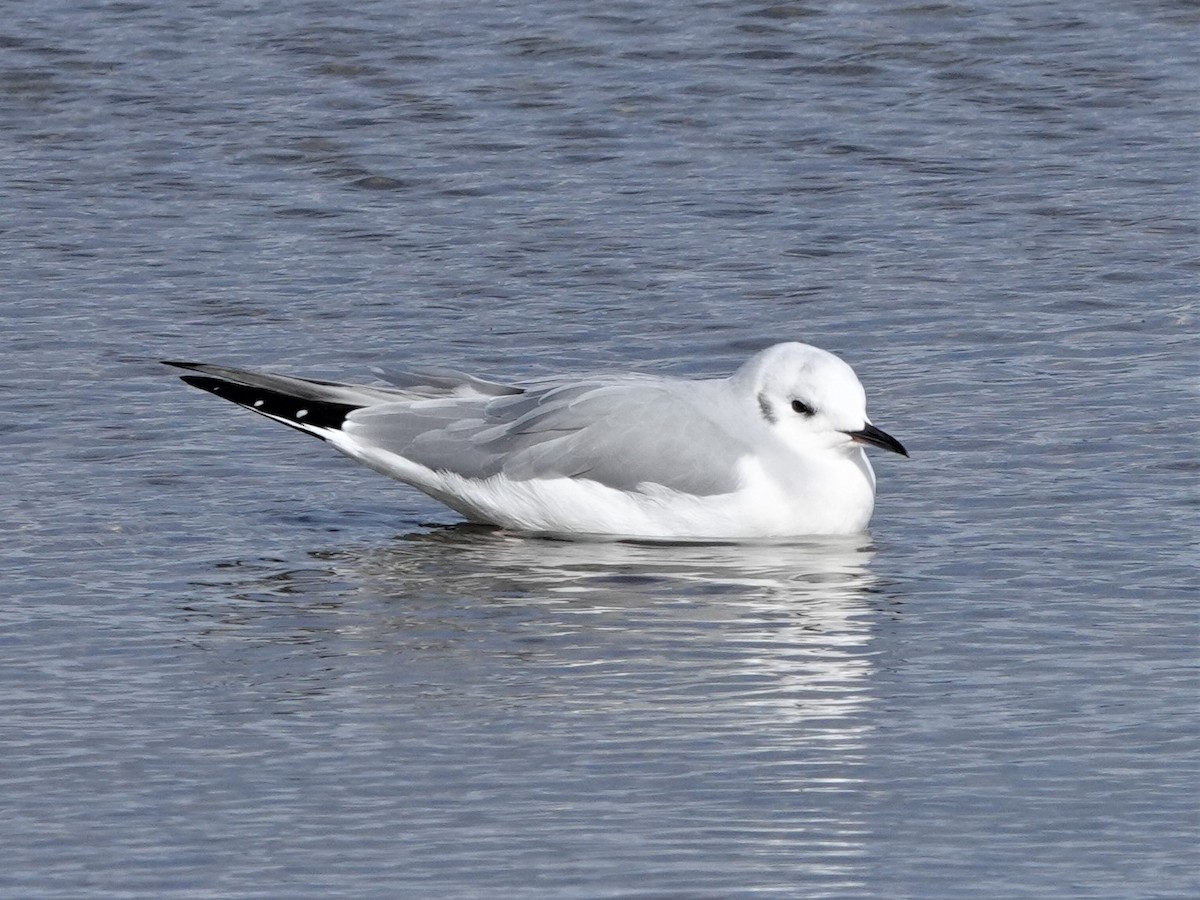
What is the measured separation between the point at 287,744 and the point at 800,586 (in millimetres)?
2153

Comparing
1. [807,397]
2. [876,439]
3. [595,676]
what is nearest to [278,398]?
[807,397]

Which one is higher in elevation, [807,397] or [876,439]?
[807,397]

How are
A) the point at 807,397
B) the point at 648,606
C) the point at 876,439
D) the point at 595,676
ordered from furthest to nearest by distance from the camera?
the point at 807,397 < the point at 876,439 < the point at 648,606 < the point at 595,676

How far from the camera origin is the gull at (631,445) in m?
8.54

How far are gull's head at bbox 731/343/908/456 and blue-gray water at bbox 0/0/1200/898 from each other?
35 cm

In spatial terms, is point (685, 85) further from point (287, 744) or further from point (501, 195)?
point (287, 744)

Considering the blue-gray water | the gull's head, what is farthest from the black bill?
the blue-gray water

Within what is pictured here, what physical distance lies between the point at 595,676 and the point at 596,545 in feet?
5.72

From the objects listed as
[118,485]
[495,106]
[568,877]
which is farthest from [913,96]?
[568,877]

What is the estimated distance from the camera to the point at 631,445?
8.59 meters

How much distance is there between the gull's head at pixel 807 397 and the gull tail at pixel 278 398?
1424 millimetres

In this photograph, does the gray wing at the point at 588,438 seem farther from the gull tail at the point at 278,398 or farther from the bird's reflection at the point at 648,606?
the bird's reflection at the point at 648,606

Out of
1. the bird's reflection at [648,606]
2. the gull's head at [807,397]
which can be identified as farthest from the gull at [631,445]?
the bird's reflection at [648,606]

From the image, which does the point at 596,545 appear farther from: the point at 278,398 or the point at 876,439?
the point at 278,398
